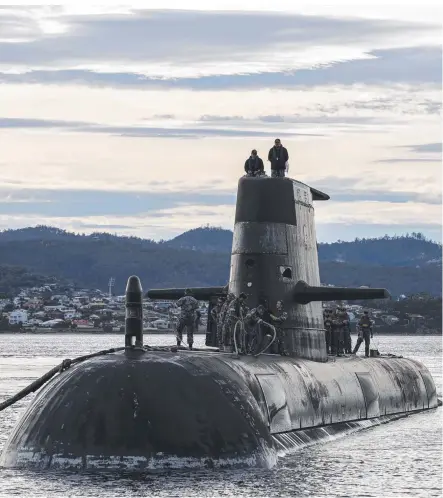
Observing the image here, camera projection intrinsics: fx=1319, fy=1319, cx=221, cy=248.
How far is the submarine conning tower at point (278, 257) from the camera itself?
90.0 ft

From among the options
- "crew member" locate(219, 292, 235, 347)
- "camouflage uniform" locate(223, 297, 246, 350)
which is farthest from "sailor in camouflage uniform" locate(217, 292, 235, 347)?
"camouflage uniform" locate(223, 297, 246, 350)

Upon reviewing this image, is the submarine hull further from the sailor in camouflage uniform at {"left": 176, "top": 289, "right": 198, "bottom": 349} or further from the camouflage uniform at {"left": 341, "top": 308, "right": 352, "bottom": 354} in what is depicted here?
the camouflage uniform at {"left": 341, "top": 308, "right": 352, "bottom": 354}

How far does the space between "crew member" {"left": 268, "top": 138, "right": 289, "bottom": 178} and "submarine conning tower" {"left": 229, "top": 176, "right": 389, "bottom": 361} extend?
0.43 meters

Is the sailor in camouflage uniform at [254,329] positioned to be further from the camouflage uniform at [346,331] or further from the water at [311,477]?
the camouflage uniform at [346,331]

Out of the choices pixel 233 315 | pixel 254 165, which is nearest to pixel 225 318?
pixel 233 315

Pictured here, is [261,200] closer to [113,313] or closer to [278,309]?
[278,309]

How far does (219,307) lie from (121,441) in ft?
27.4

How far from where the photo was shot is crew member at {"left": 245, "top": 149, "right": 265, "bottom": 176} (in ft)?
91.6

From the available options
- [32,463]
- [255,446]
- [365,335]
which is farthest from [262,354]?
[365,335]

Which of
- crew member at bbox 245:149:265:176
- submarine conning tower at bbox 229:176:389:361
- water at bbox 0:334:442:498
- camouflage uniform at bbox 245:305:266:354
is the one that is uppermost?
crew member at bbox 245:149:265:176

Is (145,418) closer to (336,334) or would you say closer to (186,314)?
(186,314)

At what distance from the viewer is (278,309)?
90.2ft

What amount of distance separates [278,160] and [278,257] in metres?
2.27

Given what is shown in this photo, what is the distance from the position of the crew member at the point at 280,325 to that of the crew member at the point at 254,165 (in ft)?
9.22
